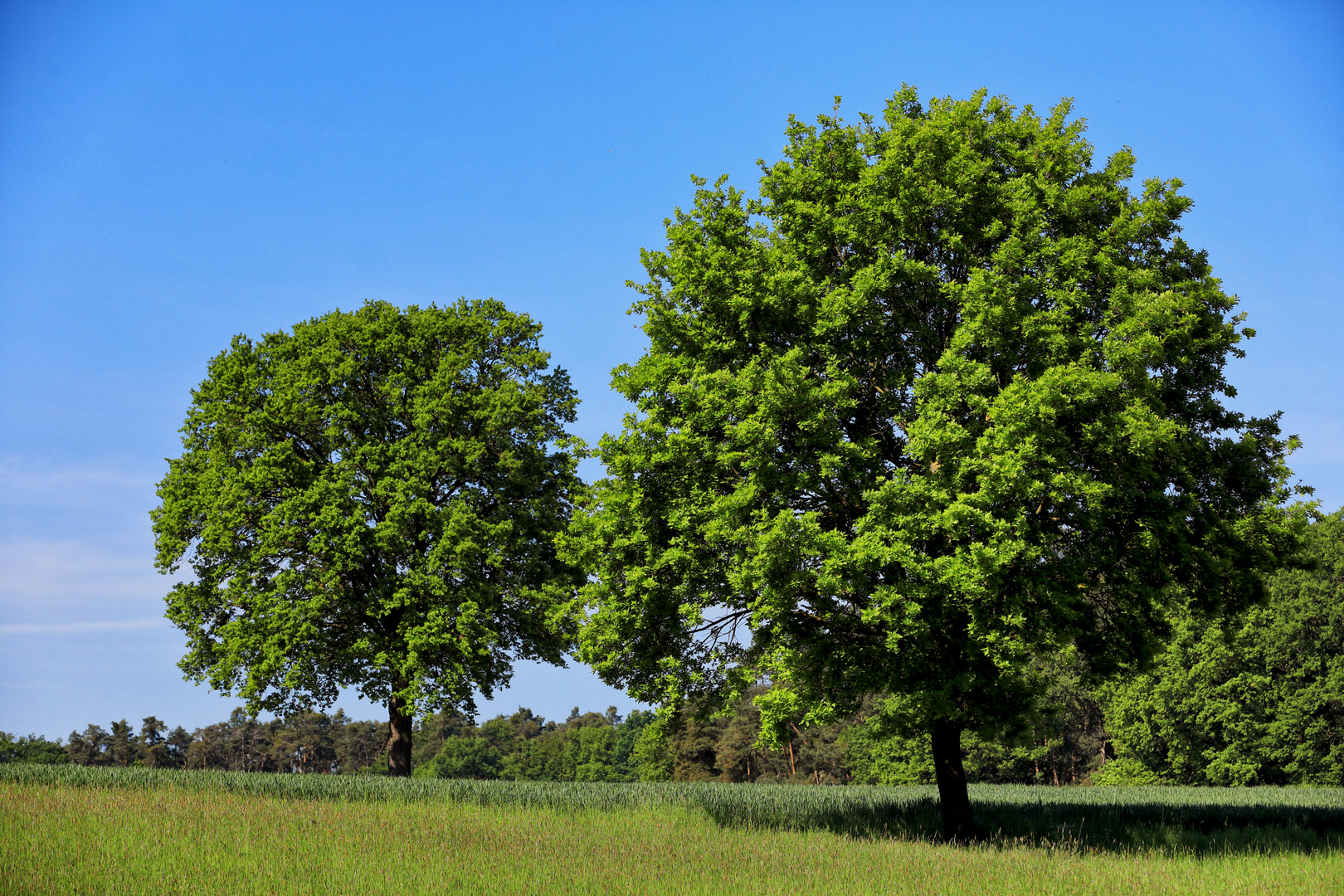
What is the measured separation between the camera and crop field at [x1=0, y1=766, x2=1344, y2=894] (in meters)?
11.6

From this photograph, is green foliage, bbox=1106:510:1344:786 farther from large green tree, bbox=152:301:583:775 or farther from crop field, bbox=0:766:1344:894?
large green tree, bbox=152:301:583:775

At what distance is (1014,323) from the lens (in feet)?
55.3

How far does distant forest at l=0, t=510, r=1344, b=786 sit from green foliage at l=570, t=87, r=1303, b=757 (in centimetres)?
181

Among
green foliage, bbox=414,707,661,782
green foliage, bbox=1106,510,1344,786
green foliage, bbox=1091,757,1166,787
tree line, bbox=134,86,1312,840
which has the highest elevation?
tree line, bbox=134,86,1312,840

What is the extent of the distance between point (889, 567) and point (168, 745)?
448 feet

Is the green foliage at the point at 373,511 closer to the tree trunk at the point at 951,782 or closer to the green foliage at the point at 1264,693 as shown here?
the tree trunk at the point at 951,782

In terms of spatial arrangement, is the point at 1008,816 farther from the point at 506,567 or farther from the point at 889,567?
the point at 506,567

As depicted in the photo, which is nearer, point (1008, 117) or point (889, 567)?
point (889, 567)

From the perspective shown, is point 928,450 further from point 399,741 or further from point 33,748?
point 33,748

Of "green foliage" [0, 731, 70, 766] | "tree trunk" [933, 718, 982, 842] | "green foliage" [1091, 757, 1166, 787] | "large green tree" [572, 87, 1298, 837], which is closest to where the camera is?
"large green tree" [572, 87, 1298, 837]

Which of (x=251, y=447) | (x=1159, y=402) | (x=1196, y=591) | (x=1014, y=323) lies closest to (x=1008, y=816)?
(x=1196, y=591)

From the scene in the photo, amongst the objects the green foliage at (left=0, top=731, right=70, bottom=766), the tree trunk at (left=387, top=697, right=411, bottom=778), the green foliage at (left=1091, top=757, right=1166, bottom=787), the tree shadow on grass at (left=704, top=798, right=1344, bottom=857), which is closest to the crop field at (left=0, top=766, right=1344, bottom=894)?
the tree shadow on grass at (left=704, top=798, right=1344, bottom=857)

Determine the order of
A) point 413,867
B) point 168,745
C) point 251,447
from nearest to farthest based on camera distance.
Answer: point 413,867 < point 251,447 < point 168,745

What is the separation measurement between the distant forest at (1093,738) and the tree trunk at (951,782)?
97 cm
